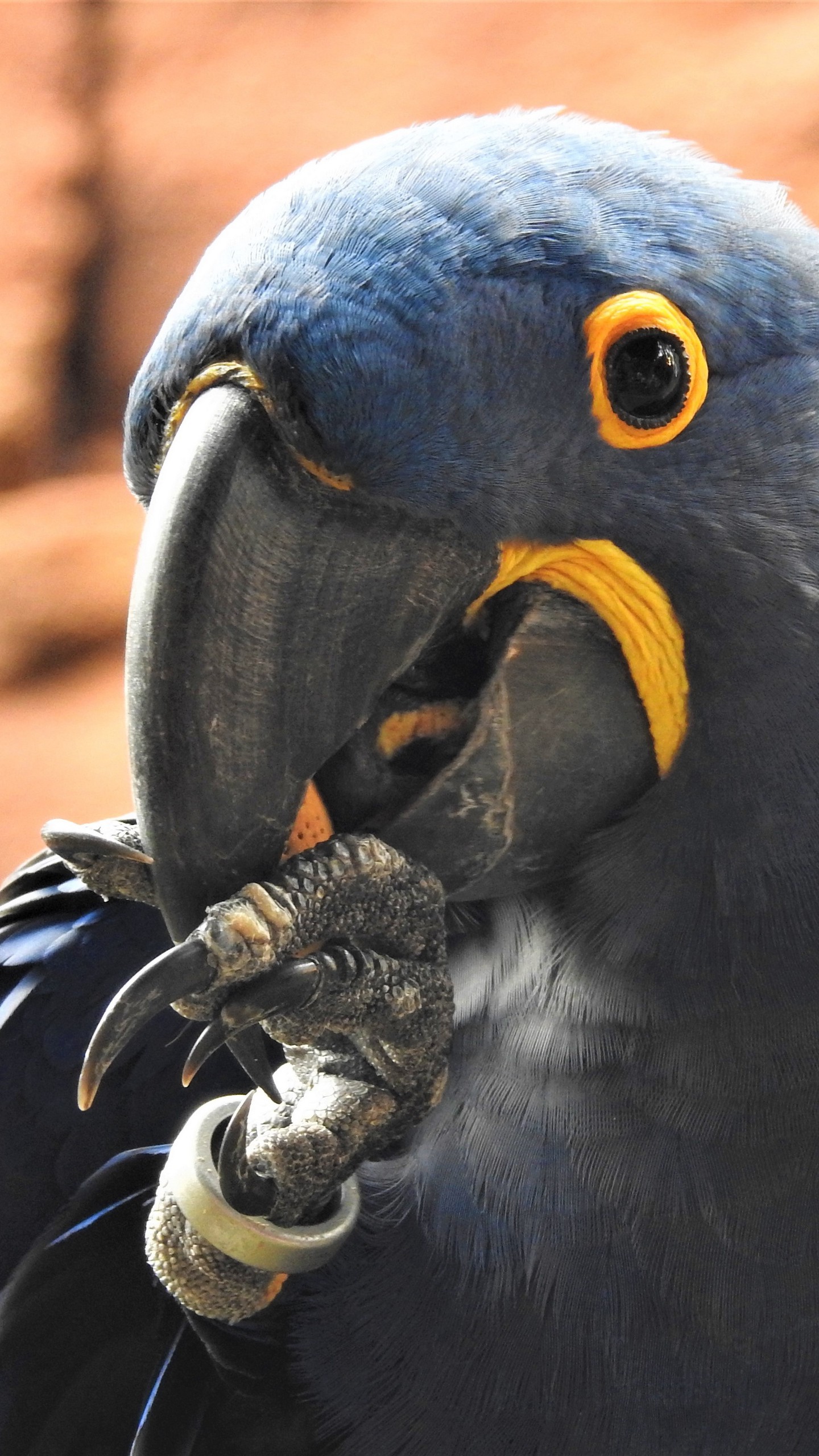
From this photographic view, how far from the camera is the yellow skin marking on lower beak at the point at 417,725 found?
62 cm

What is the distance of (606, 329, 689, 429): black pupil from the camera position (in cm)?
56

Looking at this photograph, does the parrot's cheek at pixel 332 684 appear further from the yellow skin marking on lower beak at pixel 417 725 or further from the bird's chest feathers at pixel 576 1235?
the bird's chest feathers at pixel 576 1235

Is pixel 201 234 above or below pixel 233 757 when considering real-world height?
above

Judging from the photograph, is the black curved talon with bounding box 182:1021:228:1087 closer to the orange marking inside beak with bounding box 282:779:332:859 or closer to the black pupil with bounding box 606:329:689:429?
the orange marking inside beak with bounding box 282:779:332:859

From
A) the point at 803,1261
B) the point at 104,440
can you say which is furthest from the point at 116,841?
the point at 104,440

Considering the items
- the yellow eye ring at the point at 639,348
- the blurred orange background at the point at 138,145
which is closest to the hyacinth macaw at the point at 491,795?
the yellow eye ring at the point at 639,348

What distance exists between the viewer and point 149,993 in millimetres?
552

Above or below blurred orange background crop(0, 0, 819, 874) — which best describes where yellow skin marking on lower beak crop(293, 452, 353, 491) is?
below

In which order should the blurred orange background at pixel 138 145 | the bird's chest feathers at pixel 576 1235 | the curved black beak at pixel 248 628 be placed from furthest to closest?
the blurred orange background at pixel 138 145, the bird's chest feathers at pixel 576 1235, the curved black beak at pixel 248 628

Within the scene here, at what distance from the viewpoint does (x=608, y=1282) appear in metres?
0.70

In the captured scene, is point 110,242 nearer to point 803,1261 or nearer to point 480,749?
point 480,749

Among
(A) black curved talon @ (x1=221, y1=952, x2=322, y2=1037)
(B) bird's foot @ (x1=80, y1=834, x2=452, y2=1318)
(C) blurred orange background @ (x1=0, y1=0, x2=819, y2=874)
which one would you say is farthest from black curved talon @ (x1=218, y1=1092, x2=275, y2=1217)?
(C) blurred orange background @ (x1=0, y1=0, x2=819, y2=874)

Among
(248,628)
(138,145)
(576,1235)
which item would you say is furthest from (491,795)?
(138,145)

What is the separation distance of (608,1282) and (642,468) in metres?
0.41
